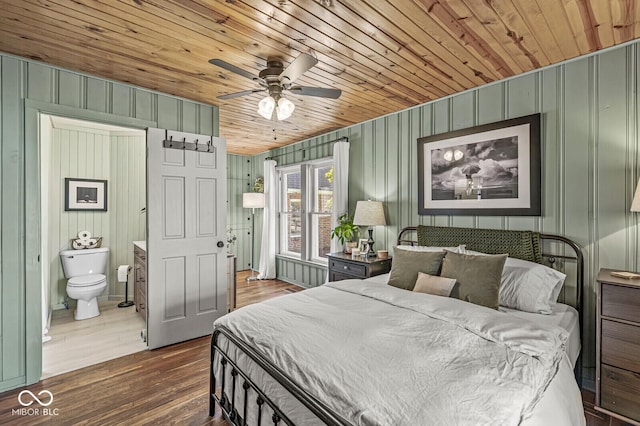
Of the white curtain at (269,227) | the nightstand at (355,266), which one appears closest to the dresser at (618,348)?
the nightstand at (355,266)

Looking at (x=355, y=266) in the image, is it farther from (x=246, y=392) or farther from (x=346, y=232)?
(x=246, y=392)

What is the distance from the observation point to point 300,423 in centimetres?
121

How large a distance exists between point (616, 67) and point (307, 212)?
4003mm

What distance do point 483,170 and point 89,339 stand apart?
4413 mm

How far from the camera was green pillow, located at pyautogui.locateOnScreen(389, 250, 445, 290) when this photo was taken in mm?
2518

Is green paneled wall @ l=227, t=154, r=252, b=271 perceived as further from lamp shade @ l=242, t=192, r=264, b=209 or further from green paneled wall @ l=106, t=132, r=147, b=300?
green paneled wall @ l=106, t=132, r=147, b=300

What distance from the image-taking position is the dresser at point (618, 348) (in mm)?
1857

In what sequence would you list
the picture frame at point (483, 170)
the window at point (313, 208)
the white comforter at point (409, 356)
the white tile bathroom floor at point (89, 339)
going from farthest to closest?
the window at point (313, 208) → the white tile bathroom floor at point (89, 339) → the picture frame at point (483, 170) → the white comforter at point (409, 356)

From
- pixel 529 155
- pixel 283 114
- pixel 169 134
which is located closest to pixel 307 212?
pixel 169 134

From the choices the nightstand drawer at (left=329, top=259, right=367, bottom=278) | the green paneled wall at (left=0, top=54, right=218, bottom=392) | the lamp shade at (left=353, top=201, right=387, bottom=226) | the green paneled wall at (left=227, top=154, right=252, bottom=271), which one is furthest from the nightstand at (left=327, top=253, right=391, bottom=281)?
the green paneled wall at (left=227, top=154, right=252, bottom=271)

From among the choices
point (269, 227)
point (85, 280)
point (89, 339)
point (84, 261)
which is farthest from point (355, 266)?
point (84, 261)

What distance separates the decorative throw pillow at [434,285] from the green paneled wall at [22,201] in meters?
3.14

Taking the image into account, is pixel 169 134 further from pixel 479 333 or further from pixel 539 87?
pixel 539 87

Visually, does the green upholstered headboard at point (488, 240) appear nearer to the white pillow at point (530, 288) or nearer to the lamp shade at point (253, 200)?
the white pillow at point (530, 288)
